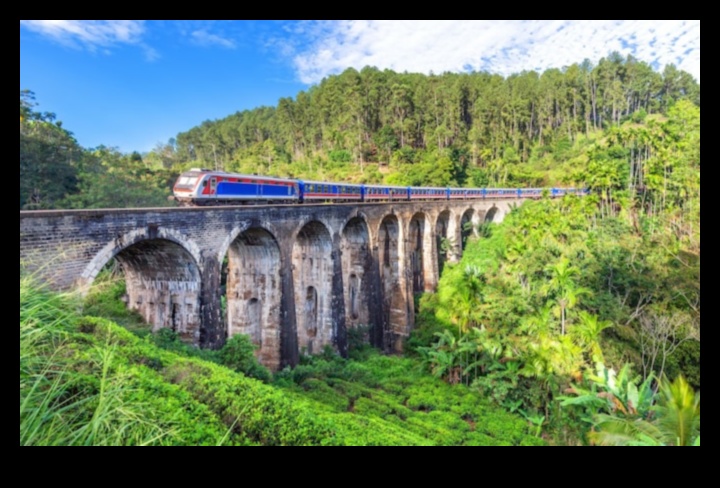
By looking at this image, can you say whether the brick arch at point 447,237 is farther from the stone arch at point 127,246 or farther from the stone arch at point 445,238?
the stone arch at point 127,246

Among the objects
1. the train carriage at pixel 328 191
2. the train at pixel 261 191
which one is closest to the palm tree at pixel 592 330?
the train carriage at pixel 328 191

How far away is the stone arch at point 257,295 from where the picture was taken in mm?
13336

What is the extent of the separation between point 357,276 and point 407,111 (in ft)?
124

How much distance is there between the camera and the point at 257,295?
13570 mm

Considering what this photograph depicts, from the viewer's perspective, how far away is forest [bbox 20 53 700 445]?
5133 millimetres

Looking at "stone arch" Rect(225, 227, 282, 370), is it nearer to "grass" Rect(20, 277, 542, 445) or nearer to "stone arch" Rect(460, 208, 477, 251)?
"grass" Rect(20, 277, 542, 445)

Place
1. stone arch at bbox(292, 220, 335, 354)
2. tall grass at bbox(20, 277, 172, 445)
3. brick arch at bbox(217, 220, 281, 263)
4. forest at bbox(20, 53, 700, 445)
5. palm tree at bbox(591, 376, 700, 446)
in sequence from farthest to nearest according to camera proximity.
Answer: stone arch at bbox(292, 220, 335, 354)
brick arch at bbox(217, 220, 281, 263)
palm tree at bbox(591, 376, 700, 446)
forest at bbox(20, 53, 700, 445)
tall grass at bbox(20, 277, 172, 445)

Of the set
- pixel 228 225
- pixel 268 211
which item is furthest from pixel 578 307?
pixel 228 225

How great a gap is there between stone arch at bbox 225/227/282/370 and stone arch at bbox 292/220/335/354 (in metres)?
2.76

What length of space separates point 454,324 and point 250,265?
10236 mm

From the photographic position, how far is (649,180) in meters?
27.6

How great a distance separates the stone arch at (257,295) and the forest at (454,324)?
1.67 metres

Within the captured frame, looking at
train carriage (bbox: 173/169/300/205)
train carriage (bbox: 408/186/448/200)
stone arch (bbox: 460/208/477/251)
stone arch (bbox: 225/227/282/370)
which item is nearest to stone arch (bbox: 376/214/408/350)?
train carriage (bbox: 408/186/448/200)
